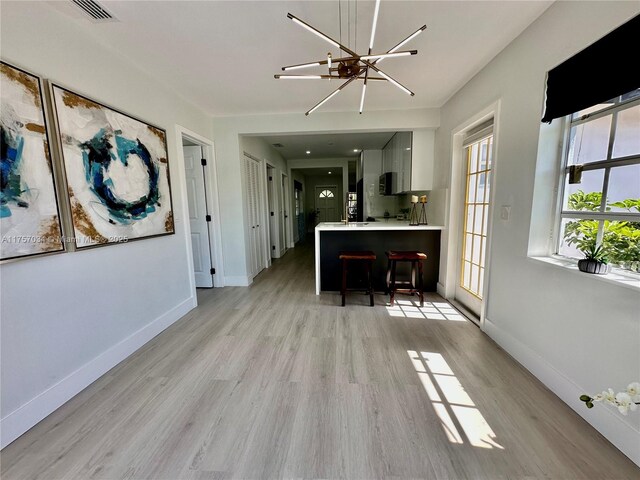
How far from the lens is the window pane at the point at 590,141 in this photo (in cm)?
151

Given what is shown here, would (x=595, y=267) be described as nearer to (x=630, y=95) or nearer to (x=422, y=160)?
(x=630, y=95)

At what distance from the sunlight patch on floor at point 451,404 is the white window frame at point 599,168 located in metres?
1.16

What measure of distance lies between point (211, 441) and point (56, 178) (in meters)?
1.89

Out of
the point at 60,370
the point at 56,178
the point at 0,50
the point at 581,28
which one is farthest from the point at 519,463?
the point at 0,50

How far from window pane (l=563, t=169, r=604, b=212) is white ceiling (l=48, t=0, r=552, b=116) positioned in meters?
1.18

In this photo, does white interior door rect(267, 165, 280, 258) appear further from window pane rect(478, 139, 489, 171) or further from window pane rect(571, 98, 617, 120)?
window pane rect(571, 98, 617, 120)

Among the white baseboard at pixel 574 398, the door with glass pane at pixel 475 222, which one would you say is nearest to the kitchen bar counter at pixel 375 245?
the door with glass pane at pixel 475 222

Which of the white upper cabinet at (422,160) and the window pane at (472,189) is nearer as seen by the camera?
the window pane at (472,189)

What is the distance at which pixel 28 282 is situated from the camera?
1502 mm

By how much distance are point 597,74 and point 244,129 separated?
3595 millimetres

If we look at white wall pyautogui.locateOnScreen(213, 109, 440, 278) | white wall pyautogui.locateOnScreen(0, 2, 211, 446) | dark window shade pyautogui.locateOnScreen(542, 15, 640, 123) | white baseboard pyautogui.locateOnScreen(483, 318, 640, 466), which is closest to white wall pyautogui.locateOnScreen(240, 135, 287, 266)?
white wall pyautogui.locateOnScreen(213, 109, 440, 278)

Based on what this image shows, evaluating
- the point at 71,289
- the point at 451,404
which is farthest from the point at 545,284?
the point at 71,289

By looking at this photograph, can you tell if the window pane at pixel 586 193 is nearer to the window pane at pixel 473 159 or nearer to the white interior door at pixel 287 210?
the window pane at pixel 473 159

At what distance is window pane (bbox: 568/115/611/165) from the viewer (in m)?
1.51
